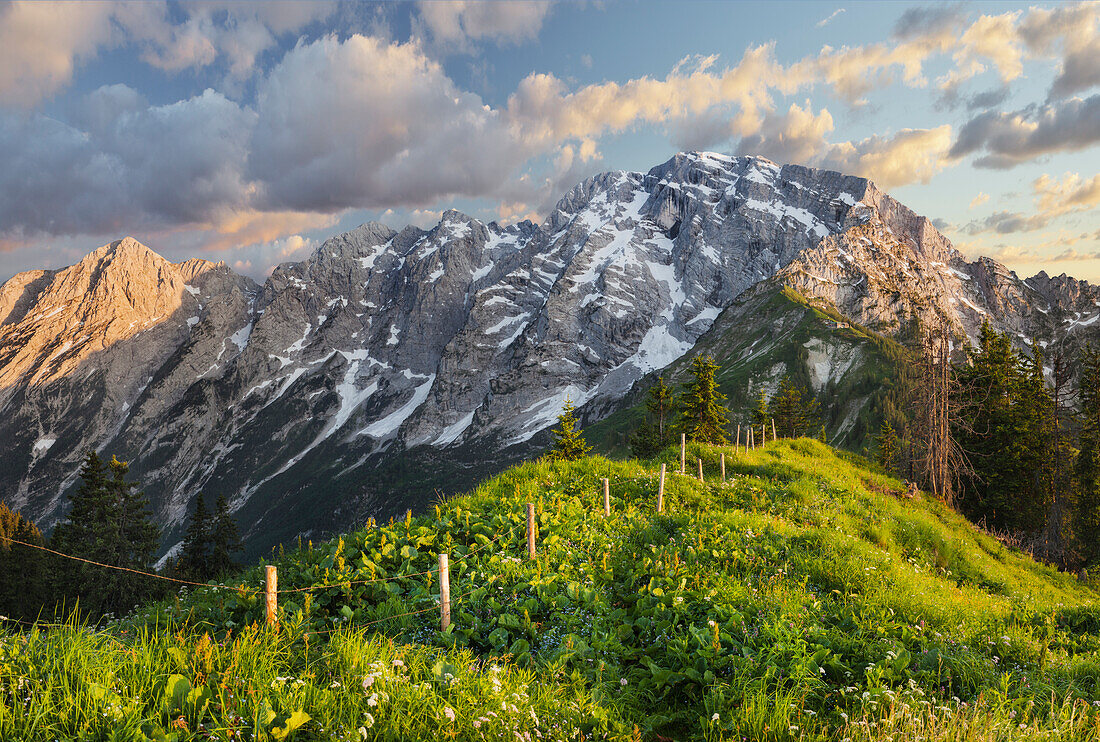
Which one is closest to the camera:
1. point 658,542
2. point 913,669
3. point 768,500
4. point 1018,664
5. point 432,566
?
point 913,669

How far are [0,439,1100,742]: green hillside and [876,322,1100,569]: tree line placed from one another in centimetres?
2046

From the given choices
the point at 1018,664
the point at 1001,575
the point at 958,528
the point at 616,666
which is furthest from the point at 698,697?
the point at 958,528

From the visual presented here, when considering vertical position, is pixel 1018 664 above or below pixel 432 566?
Result: below

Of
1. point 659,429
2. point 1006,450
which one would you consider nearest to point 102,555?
point 659,429

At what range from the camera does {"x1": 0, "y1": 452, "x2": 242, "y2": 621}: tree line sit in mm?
44219

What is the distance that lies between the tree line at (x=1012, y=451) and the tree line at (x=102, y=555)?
55.2 m

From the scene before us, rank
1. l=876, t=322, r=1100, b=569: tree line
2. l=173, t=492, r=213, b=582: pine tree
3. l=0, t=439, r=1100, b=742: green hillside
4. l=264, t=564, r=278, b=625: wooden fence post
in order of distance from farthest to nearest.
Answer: l=173, t=492, r=213, b=582: pine tree → l=876, t=322, r=1100, b=569: tree line → l=264, t=564, r=278, b=625: wooden fence post → l=0, t=439, r=1100, b=742: green hillside

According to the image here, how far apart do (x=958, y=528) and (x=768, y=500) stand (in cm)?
1314

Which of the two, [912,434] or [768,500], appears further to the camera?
[912,434]

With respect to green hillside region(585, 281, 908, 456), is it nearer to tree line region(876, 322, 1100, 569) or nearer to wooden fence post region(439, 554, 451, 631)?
tree line region(876, 322, 1100, 569)

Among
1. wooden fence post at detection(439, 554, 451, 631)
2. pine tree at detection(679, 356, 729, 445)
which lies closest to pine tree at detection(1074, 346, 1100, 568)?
pine tree at detection(679, 356, 729, 445)

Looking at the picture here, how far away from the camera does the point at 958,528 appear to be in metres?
24.7

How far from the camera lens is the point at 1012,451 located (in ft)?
119

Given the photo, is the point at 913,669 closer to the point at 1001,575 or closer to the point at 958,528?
the point at 1001,575
